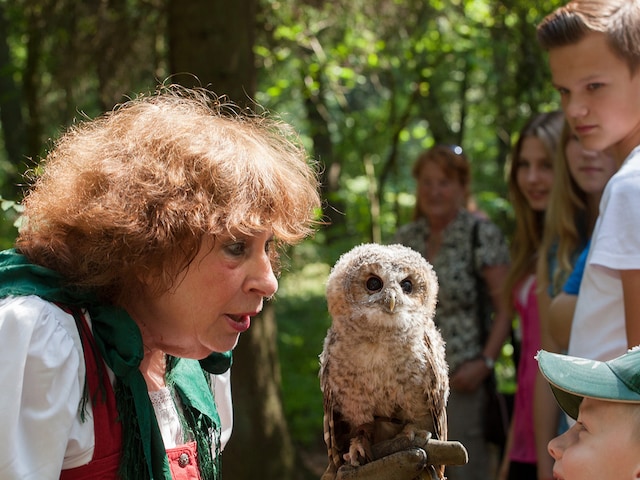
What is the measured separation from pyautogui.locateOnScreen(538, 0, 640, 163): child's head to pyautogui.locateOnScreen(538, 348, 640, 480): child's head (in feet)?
3.49

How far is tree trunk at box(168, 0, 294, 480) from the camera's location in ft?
15.0

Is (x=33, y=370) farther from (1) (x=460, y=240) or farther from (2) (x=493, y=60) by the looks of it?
(2) (x=493, y=60)

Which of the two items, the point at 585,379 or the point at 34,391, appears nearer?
the point at 585,379

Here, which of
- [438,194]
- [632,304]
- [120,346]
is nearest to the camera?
[120,346]

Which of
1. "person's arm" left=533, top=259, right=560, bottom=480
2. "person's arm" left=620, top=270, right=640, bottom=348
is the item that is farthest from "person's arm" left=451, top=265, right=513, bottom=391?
"person's arm" left=620, top=270, right=640, bottom=348

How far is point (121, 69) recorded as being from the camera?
5.89 meters

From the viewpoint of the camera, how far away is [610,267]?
2006 millimetres

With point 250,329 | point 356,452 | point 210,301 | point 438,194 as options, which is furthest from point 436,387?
point 250,329

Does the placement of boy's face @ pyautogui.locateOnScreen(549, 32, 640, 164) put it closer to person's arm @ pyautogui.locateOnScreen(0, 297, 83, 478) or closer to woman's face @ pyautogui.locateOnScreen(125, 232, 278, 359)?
woman's face @ pyautogui.locateOnScreen(125, 232, 278, 359)

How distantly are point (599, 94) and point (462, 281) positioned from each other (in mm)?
2074

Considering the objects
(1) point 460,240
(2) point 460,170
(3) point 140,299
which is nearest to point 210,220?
(3) point 140,299

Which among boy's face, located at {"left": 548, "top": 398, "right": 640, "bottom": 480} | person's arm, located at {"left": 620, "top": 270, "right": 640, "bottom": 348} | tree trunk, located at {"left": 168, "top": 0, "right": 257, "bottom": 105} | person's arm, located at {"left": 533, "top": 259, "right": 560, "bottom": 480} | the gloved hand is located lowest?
person's arm, located at {"left": 533, "top": 259, "right": 560, "bottom": 480}

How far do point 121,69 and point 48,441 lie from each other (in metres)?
4.80

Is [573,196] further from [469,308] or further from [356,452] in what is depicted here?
[356,452]
